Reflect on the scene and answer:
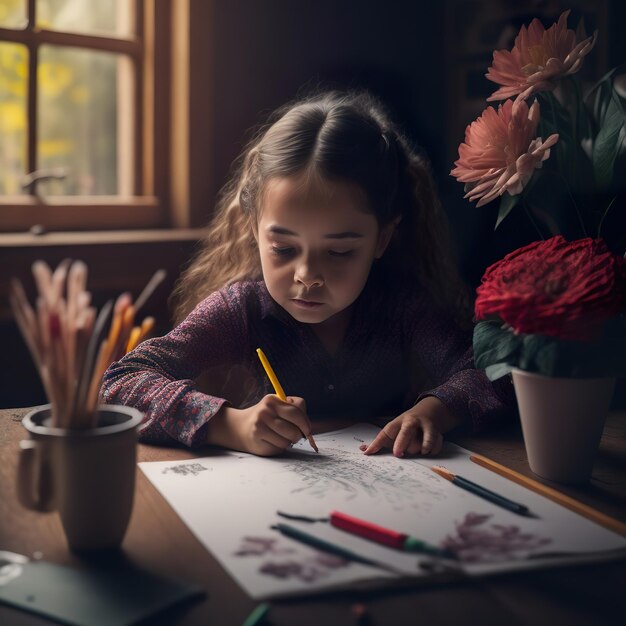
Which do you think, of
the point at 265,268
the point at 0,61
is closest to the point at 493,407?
the point at 265,268

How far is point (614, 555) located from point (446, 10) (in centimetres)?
168

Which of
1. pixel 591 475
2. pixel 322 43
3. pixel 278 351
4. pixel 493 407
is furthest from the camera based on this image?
pixel 322 43

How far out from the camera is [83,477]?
695 millimetres

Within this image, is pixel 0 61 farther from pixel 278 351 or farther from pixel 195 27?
pixel 278 351

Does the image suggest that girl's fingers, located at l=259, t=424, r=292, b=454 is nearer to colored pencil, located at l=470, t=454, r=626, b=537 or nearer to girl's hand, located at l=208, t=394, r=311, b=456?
girl's hand, located at l=208, t=394, r=311, b=456

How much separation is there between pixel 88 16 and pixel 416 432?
132 centimetres

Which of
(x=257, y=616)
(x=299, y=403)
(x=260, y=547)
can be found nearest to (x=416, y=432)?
(x=299, y=403)

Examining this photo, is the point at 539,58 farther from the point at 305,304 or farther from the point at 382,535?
the point at 382,535

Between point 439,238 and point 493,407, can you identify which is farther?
point 439,238

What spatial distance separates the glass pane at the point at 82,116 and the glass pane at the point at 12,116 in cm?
4

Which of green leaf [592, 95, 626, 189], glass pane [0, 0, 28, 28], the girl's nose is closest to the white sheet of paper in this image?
the girl's nose

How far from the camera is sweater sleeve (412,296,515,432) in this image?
1.12 metres

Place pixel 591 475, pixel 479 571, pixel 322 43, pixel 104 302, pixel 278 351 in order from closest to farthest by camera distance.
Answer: pixel 479 571 < pixel 591 475 < pixel 278 351 < pixel 104 302 < pixel 322 43

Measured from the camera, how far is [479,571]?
0.69 m
